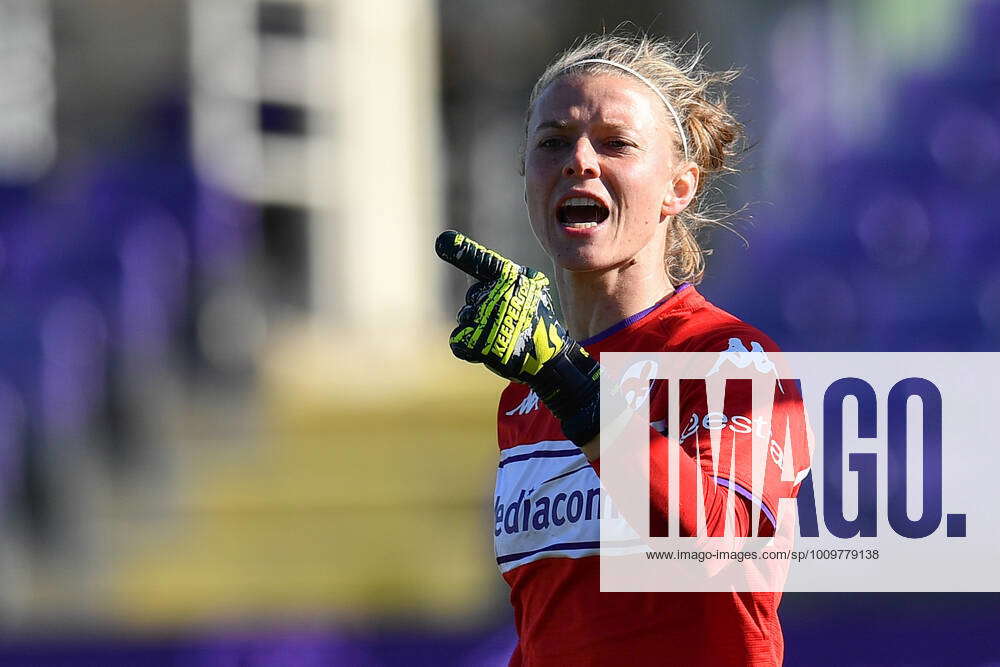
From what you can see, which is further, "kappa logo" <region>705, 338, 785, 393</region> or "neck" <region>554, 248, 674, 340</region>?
"neck" <region>554, 248, 674, 340</region>

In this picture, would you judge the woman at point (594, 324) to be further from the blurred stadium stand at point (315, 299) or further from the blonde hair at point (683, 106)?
the blurred stadium stand at point (315, 299)

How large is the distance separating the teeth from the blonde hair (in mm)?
242

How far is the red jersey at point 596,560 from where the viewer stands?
2473 millimetres

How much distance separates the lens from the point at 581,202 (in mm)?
2723

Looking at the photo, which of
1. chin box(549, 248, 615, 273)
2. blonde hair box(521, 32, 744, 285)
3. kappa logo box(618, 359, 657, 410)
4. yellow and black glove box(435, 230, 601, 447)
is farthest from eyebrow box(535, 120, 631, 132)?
yellow and black glove box(435, 230, 601, 447)

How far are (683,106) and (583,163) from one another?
0.29 metres

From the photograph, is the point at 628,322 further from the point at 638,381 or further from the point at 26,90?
the point at 26,90

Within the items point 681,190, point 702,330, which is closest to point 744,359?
point 702,330

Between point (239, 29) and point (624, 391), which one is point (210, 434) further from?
point (624, 391)

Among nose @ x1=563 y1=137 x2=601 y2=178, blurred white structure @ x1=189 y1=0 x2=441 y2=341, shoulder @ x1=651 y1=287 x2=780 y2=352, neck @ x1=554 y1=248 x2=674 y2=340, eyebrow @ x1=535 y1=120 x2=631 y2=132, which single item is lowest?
shoulder @ x1=651 y1=287 x2=780 y2=352

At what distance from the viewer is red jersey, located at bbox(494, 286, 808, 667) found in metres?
2.47

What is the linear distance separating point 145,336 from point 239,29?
6.70 ft

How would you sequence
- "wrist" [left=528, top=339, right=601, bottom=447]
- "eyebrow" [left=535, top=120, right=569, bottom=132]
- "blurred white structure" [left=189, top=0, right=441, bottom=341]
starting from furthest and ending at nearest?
"blurred white structure" [left=189, top=0, right=441, bottom=341] → "eyebrow" [left=535, top=120, right=569, bottom=132] → "wrist" [left=528, top=339, right=601, bottom=447]

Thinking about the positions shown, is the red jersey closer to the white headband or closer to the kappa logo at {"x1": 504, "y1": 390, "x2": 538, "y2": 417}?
the kappa logo at {"x1": 504, "y1": 390, "x2": 538, "y2": 417}
